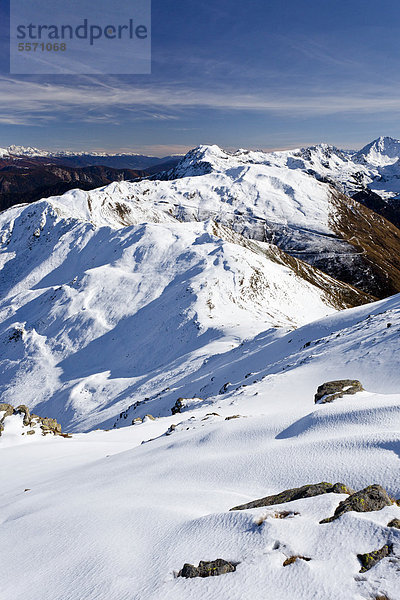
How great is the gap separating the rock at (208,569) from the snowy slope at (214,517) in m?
0.11

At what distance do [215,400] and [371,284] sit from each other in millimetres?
128780

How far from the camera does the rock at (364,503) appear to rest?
499cm

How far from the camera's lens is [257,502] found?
624 centimetres

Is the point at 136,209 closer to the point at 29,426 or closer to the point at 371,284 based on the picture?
the point at 371,284

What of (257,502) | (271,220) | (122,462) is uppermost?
(271,220)

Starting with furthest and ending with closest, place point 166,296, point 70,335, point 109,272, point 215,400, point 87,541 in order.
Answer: point 109,272, point 166,296, point 70,335, point 215,400, point 87,541

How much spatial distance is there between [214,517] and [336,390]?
9707mm

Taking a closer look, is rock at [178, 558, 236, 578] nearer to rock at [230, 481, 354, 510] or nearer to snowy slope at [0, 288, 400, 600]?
snowy slope at [0, 288, 400, 600]

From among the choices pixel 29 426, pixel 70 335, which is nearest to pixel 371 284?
pixel 70 335

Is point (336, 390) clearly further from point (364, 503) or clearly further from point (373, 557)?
point (373, 557)

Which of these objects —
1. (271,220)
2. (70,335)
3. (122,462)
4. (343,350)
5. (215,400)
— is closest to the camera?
(122,462)

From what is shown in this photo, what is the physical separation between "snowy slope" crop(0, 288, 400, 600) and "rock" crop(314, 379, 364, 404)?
832 mm

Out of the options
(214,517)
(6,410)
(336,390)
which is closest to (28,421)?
(6,410)

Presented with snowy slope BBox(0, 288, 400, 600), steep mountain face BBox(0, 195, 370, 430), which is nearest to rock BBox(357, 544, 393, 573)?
snowy slope BBox(0, 288, 400, 600)
